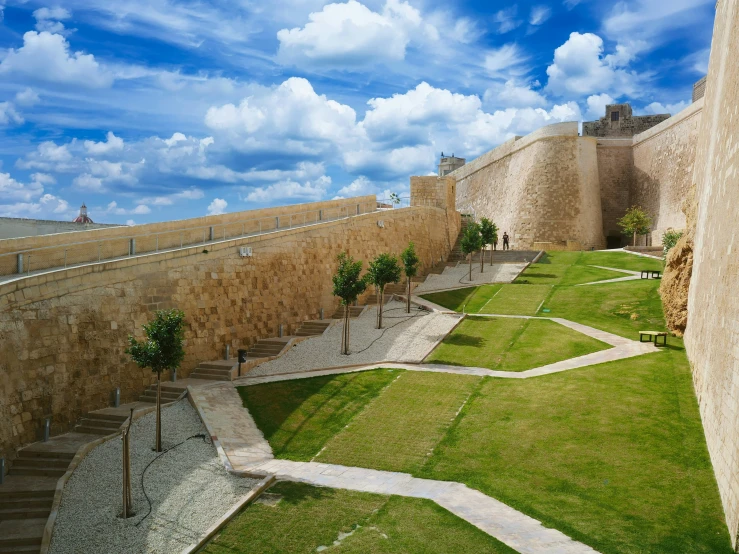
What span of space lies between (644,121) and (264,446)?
168 feet

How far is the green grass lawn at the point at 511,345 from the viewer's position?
64.4ft

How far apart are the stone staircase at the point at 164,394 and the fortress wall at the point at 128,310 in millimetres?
227

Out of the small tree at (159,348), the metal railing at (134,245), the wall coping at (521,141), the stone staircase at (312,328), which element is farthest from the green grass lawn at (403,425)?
the wall coping at (521,141)

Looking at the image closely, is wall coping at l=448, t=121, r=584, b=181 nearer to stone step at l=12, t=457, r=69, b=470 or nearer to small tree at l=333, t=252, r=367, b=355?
small tree at l=333, t=252, r=367, b=355

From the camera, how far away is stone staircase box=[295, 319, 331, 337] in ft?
79.9

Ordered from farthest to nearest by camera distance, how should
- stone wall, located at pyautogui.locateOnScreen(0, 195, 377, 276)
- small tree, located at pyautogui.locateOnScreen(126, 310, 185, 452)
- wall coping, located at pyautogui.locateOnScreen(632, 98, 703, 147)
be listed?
wall coping, located at pyautogui.locateOnScreen(632, 98, 703, 147)
stone wall, located at pyautogui.locateOnScreen(0, 195, 377, 276)
small tree, located at pyautogui.locateOnScreen(126, 310, 185, 452)

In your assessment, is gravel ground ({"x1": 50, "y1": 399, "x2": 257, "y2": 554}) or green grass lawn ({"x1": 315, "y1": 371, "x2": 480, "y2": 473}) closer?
gravel ground ({"x1": 50, "y1": 399, "x2": 257, "y2": 554})

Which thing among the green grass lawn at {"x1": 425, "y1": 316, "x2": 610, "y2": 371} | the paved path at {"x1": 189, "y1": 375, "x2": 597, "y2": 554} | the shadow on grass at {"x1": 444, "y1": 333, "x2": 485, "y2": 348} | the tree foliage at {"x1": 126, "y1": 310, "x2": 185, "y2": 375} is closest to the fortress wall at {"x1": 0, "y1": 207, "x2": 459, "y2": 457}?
the tree foliage at {"x1": 126, "y1": 310, "x2": 185, "y2": 375}

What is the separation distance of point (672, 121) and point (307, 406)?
117ft

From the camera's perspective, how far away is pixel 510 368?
18906mm

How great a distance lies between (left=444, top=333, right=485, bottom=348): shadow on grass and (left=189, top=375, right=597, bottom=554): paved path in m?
8.36

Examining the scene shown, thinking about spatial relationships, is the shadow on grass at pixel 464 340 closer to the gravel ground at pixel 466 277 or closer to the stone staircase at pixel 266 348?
the stone staircase at pixel 266 348

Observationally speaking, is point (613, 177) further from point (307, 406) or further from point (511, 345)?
→ point (307, 406)

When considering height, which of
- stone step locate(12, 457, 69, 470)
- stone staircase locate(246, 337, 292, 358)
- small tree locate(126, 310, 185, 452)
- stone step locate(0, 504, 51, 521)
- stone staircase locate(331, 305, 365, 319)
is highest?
small tree locate(126, 310, 185, 452)
